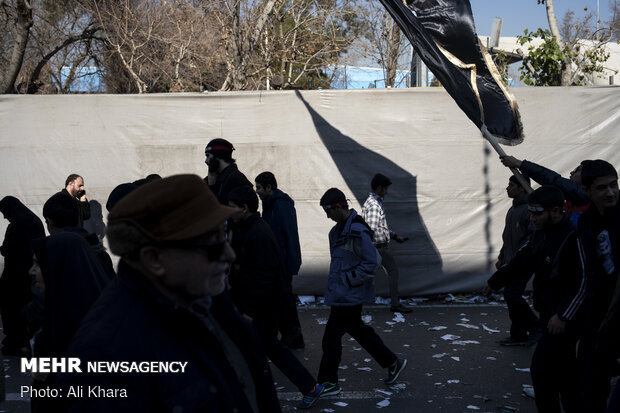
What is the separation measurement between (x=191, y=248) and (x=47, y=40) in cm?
2066

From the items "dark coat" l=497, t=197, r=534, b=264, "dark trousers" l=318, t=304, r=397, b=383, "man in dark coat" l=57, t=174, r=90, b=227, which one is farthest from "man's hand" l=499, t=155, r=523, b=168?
"man in dark coat" l=57, t=174, r=90, b=227

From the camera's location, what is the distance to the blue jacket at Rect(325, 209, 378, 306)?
5.62 metres

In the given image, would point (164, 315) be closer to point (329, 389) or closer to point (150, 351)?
point (150, 351)

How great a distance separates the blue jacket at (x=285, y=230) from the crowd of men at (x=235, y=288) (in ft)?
0.05

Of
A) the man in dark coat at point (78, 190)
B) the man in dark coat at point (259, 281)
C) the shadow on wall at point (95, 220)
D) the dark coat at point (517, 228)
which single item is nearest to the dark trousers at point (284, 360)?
the man in dark coat at point (259, 281)

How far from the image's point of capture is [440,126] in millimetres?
9305

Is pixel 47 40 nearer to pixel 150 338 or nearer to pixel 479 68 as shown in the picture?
pixel 479 68

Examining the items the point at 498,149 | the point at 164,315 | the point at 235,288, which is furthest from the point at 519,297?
the point at 164,315

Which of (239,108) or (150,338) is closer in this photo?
(150,338)

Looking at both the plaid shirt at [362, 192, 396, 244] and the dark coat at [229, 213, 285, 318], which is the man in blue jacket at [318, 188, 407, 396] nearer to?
the dark coat at [229, 213, 285, 318]

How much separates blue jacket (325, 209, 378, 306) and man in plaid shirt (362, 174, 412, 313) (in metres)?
2.60

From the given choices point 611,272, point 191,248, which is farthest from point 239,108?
point 191,248

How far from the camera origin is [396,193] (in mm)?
9352

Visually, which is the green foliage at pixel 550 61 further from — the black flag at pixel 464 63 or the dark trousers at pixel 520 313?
the black flag at pixel 464 63
